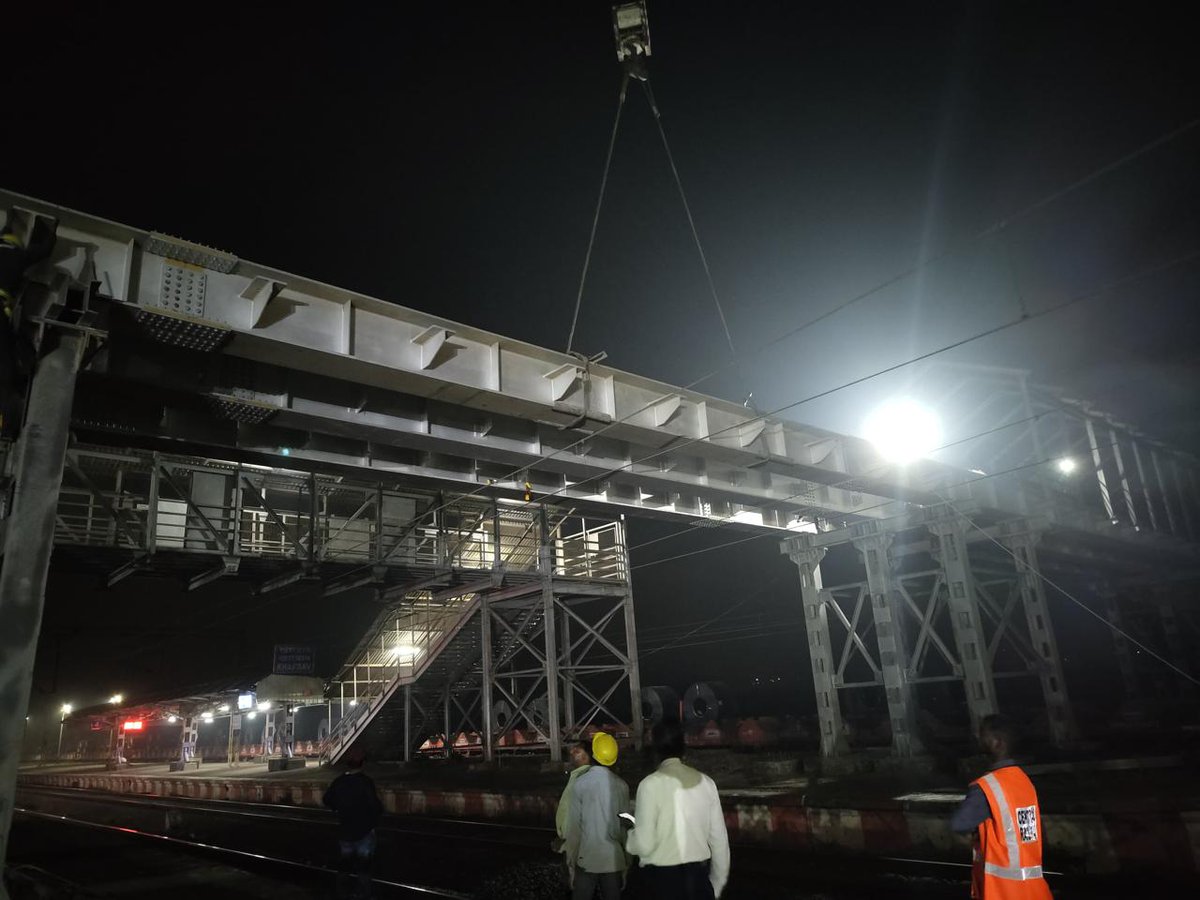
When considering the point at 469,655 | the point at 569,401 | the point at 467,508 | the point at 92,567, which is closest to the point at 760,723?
the point at 469,655

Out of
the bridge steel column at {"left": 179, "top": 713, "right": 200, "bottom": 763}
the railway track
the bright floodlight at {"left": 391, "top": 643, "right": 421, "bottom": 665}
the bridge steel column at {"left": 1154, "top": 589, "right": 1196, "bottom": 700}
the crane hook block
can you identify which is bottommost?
the railway track

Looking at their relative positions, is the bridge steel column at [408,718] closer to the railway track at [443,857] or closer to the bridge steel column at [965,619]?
the railway track at [443,857]

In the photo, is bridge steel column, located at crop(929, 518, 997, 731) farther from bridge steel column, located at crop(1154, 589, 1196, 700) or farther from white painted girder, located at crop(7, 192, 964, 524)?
bridge steel column, located at crop(1154, 589, 1196, 700)

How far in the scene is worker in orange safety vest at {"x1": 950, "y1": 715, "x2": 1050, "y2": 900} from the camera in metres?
3.79

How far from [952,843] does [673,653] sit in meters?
28.4

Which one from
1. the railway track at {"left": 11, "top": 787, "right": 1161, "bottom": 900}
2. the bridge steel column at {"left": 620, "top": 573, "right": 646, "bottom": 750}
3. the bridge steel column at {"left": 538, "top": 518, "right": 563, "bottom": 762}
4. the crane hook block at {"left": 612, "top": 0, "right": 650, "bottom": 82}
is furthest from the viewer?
the bridge steel column at {"left": 620, "top": 573, "right": 646, "bottom": 750}

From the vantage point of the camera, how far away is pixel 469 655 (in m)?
23.1

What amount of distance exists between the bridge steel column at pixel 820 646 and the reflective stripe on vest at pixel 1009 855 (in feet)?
41.1

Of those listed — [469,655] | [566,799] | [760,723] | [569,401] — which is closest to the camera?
[566,799]

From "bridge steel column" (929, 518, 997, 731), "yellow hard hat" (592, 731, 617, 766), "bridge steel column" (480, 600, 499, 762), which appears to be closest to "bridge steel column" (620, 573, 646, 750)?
"bridge steel column" (480, 600, 499, 762)

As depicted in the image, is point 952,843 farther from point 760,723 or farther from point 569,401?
point 760,723

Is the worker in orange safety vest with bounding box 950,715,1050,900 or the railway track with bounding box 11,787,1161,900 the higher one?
the worker in orange safety vest with bounding box 950,715,1050,900

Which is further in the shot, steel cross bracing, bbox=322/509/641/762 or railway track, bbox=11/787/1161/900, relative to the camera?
steel cross bracing, bbox=322/509/641/762

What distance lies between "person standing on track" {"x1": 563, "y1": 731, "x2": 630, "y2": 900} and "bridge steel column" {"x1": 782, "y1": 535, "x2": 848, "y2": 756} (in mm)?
11873
